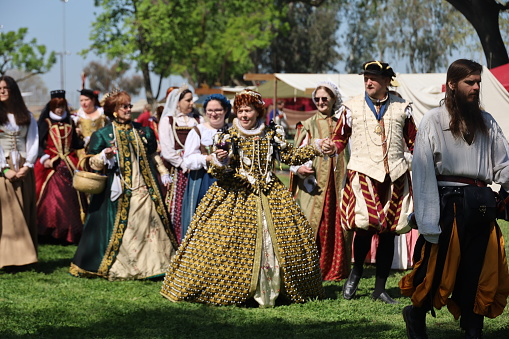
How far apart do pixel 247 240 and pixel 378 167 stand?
1.16 metres

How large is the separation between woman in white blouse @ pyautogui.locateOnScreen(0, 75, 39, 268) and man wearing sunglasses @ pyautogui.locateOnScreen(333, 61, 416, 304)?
10.7 feet

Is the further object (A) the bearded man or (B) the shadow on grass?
(B) the shadow on grass

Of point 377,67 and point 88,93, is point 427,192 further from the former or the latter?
point 88,93

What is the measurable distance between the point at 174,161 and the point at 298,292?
2555 millimetres

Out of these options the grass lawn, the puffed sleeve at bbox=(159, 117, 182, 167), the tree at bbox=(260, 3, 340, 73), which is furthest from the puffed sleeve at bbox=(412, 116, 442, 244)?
the tree at bbox=(260, 3, 340, 73)

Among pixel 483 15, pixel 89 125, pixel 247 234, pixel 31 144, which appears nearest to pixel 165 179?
pixel 31 144

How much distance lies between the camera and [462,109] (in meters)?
4.55

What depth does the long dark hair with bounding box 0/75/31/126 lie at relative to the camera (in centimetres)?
762

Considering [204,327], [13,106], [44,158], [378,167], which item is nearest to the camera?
[204,327]

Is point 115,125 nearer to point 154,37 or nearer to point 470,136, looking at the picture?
point 470,136

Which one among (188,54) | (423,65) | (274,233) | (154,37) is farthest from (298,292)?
(423,65)

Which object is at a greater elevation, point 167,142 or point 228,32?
point 228,32

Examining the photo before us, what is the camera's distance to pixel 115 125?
7.59 metres

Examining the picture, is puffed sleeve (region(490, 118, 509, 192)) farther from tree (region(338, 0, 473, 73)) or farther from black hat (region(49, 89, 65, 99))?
tree (region(338, 0, 473, 73))
